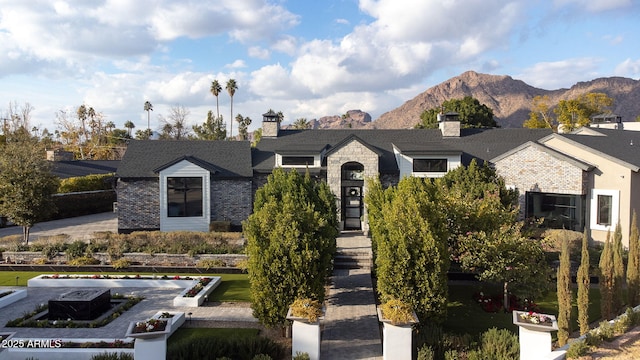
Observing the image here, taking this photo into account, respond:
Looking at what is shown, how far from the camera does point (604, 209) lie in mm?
22719

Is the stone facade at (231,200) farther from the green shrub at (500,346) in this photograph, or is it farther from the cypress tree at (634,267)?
the cypress tree at (634,267)

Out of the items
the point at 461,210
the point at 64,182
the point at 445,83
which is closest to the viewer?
the point at 461,210

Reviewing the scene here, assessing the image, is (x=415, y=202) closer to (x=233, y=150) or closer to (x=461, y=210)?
(x=461, y=210)

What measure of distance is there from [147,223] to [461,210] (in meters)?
20.5

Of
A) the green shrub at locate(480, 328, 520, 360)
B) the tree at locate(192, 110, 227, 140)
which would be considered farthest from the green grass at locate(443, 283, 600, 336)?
the tree at locate(192, 110, 227, 140)

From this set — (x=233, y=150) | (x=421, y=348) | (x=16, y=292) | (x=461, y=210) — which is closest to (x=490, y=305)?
(x=461, y=210)

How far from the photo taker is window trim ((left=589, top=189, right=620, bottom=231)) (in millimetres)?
22117

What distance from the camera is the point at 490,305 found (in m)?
15.0

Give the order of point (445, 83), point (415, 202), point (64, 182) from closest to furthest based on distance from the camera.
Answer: point (415, 202), point (64, 182), point (445, 83)

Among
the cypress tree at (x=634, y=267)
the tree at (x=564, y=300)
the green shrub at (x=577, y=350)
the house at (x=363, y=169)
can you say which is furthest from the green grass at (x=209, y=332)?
the cypress tree at (x=634, y=267)

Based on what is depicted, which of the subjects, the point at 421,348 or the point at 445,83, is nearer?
the point at 421,348

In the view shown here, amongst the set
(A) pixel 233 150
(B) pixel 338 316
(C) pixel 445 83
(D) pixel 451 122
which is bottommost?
(B) pixel 338 316

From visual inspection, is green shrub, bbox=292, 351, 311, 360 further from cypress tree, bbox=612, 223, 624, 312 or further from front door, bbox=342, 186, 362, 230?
front door, bbox=342, 186, 362, 230

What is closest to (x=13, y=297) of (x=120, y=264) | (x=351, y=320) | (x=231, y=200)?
(x=120, y=264)
